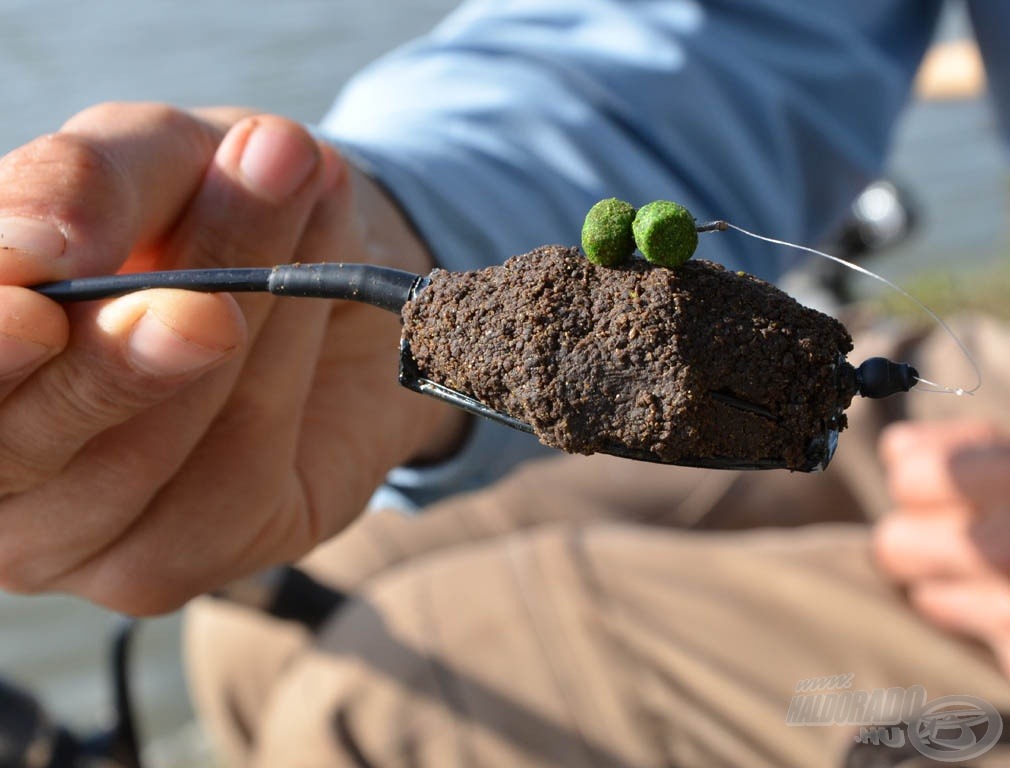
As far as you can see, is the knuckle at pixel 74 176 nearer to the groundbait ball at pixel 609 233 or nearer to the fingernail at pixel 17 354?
the fingernail at pixel 17 354

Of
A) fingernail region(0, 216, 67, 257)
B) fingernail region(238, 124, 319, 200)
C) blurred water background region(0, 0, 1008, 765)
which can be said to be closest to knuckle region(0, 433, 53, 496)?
fingernail region(0, 216, 67, 257)

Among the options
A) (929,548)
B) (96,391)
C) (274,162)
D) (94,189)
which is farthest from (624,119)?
(96,391)

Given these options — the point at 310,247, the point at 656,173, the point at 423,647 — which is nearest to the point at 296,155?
the point at 310,247

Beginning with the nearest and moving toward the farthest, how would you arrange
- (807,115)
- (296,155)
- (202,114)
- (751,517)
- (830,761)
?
(296,155) → (202,114) → (830,761) → (807,115) → (751,517)

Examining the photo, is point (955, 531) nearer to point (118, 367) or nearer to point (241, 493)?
point (241, 493)

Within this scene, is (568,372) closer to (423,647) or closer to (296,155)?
(296,155)

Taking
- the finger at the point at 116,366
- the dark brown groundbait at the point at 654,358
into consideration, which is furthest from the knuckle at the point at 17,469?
the dark brown groundbait at the point at 654,358
